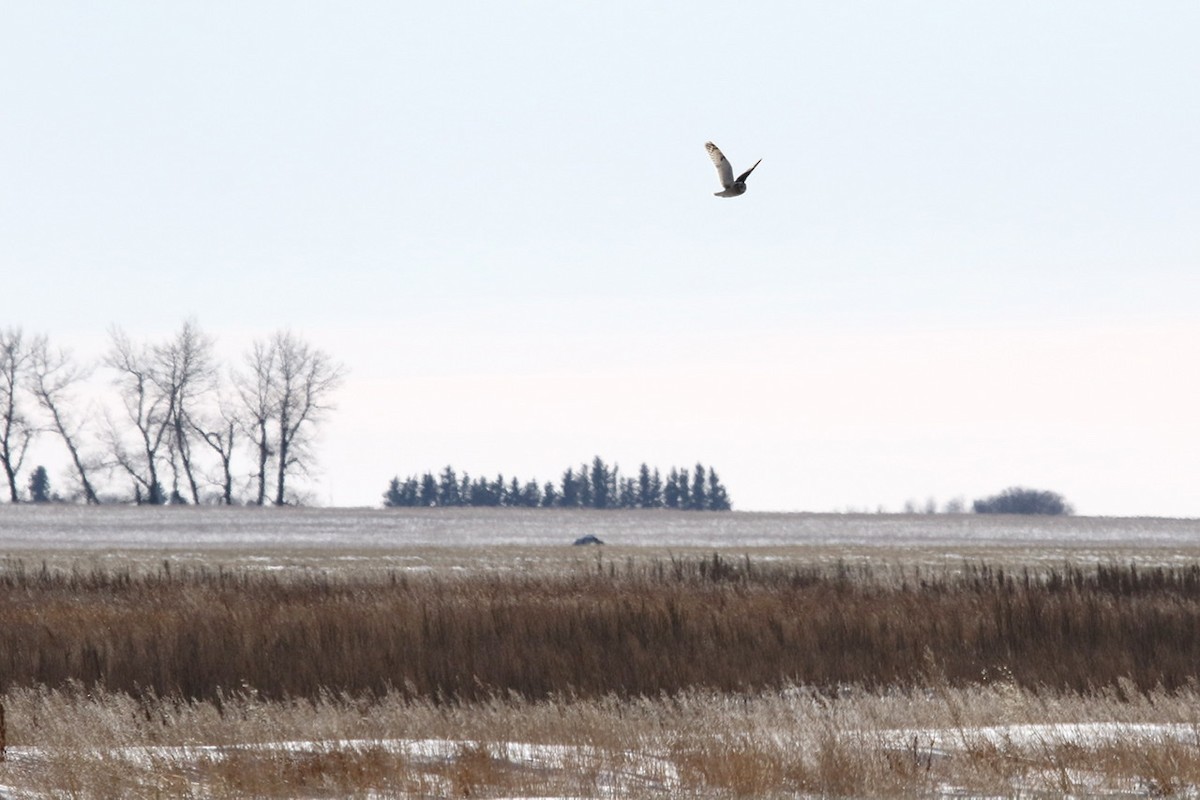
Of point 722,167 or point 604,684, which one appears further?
point 604,684

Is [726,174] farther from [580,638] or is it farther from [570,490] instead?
[570,490]

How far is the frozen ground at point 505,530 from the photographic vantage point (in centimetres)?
6056

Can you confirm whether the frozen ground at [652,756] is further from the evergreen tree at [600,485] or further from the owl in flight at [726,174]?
the evergreen tree at [600,485]

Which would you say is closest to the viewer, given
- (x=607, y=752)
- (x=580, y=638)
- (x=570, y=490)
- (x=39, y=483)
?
(x=607, y=752)

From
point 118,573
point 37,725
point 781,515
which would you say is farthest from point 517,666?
point 781,515

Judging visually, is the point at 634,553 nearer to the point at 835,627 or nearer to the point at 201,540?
the point at 201,540

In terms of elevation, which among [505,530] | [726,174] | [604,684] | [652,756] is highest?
[726,174]

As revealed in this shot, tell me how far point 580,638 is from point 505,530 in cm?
5831

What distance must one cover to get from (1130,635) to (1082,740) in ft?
33.5

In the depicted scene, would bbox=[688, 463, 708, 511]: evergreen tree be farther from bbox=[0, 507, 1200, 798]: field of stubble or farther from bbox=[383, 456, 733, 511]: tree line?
bbox=[0, 507, 1200, 798]: field of stubble

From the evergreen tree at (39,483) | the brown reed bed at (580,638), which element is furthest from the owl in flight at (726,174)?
the evergreen tree at (39,483)

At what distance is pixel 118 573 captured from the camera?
29.0 metres

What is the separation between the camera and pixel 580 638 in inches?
792

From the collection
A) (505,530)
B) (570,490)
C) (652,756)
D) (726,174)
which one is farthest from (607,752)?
(570,490)
